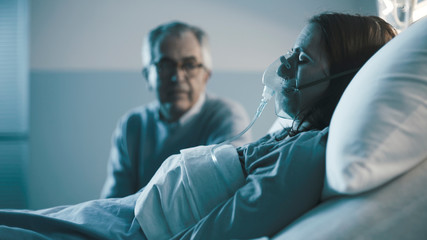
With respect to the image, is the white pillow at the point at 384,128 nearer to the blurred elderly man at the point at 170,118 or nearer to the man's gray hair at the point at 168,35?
the blurred elderly man at the point at 170,118

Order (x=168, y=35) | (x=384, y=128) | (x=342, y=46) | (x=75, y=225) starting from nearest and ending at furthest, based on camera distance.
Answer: (x=384, y=128), (x=75, y=225), (x=342, y=46), (x=168, y=35)

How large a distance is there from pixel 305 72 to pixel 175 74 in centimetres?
108

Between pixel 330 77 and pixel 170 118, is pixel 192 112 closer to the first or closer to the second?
pixel 170 118

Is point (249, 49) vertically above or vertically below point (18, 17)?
below

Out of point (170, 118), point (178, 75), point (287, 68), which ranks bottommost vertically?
point (170, 118)

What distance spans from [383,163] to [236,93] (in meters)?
1.93

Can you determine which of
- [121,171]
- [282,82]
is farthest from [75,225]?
[121,171]

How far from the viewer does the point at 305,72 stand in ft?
3.22

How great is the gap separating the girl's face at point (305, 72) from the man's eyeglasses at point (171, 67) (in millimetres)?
1033

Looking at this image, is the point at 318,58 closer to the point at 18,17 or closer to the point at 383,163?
the point at 383,163

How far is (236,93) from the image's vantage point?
2.55m

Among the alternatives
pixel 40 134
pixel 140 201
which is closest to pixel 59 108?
pixel 40 134

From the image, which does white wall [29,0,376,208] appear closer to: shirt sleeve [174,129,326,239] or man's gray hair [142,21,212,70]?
man's gray hair [142,21,212,70]

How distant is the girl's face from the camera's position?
3.19 feet
